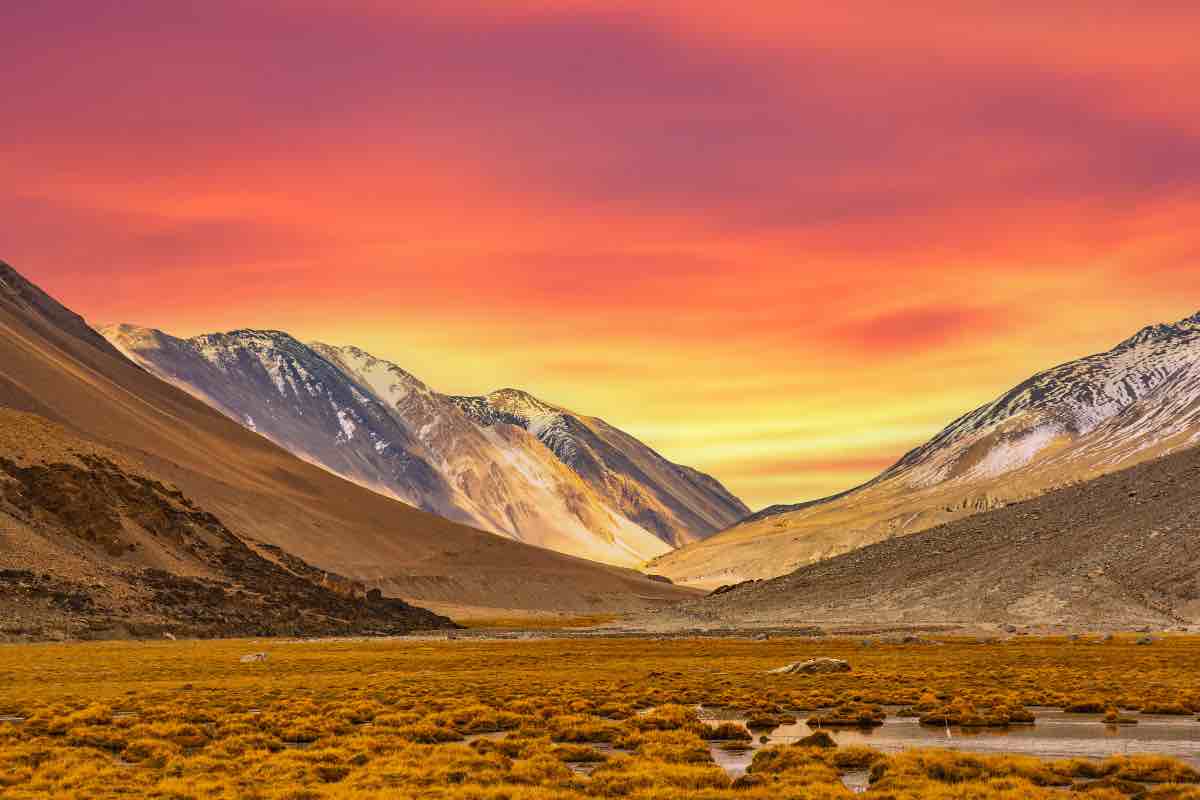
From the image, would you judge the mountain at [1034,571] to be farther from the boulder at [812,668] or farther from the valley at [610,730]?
the boulder at [812,668]

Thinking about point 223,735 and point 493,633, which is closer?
point 223,735

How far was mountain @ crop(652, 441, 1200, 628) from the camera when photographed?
12106 centimetres

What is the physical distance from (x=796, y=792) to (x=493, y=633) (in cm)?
13060

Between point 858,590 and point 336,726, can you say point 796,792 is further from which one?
point 858,590

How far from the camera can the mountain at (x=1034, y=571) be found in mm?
121062

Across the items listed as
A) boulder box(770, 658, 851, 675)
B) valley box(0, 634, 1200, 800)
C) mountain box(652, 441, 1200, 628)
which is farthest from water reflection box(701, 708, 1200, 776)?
mountain box(652, 441, 1200, 628)

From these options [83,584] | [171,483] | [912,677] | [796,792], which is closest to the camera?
[796,792]

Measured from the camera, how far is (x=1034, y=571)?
132375 millimetres

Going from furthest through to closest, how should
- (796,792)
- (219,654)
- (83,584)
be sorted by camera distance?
(83,584), (219,654), (796,792)

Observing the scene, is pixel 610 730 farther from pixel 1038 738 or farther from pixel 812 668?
pixel 812 668

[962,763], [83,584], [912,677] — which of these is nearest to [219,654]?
[83,584]

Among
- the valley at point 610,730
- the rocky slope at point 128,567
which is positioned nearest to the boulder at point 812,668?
the valley at point 610,730

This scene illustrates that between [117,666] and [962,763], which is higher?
[962,763]

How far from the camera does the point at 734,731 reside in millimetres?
36625
